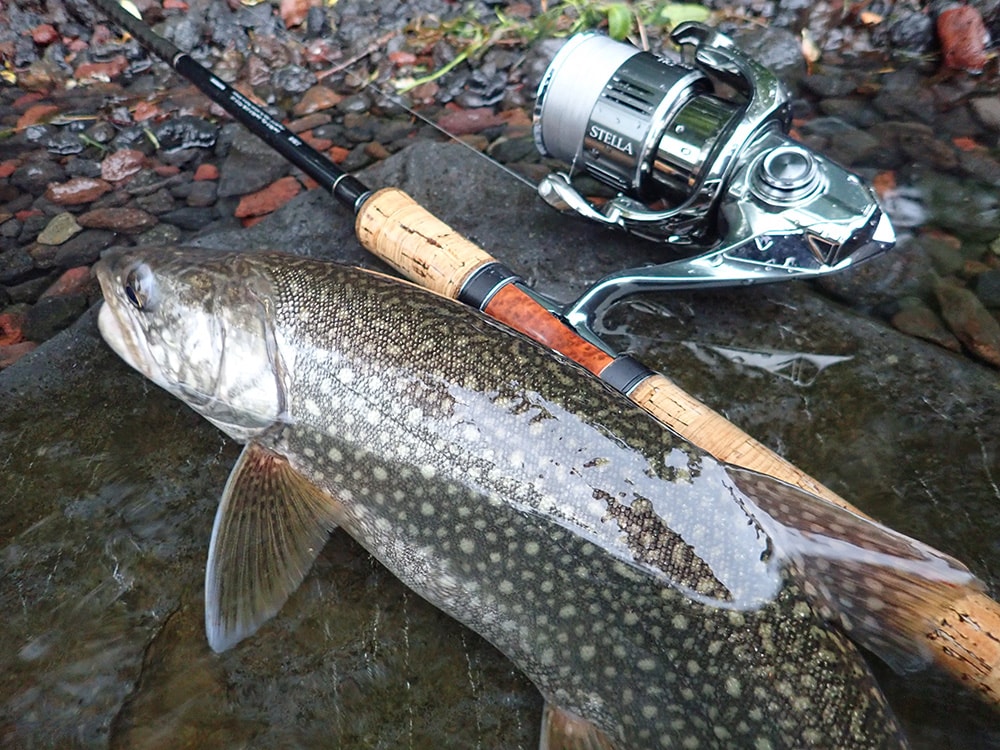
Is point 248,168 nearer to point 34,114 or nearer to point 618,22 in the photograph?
point 34,114

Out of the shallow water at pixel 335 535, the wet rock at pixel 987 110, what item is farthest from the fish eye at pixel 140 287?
the wet rock at pixel 987 110

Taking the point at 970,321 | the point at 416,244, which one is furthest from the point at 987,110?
the point at 416,244

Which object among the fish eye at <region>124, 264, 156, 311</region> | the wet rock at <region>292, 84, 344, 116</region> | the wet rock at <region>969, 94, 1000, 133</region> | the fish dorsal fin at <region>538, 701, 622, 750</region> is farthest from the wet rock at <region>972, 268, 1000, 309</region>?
the wet rock at <region>292, 84, 344, 116</region>

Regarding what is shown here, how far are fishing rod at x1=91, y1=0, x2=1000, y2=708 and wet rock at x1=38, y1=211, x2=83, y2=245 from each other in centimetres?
190

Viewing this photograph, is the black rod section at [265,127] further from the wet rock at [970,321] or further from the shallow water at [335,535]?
the wet rock at [970,321]

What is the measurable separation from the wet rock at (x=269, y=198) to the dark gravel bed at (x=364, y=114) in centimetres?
1

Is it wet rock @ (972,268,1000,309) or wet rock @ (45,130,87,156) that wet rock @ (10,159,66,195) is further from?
wet rock @ (972,268,1000,309)

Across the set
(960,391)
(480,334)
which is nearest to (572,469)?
(480,334)

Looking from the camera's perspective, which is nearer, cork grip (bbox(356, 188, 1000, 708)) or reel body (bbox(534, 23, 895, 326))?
cork grip (bbox(356, 188, 1000, 708))

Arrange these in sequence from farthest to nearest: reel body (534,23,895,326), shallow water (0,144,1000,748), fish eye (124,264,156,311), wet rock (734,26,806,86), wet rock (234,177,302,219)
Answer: wet rock (734,26,806,86) < wet rock (234,177,302,219) < reel body (534,23,895,326) < fish eye (124,264,156,311) < shallow water (0,144,1000,748)

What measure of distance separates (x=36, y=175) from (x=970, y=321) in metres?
5.33

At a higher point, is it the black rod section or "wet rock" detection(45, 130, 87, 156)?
the black rod section

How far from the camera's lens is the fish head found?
9.03 ft

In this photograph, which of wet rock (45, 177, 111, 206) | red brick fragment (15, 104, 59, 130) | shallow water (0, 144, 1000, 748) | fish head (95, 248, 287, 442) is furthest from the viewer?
red brick fragment (15, 104, 59, 130)
